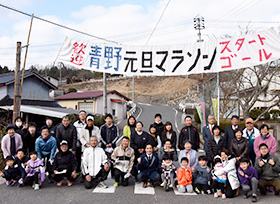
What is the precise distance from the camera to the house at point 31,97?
→ 40.3 feet

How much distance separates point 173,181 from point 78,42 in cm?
468

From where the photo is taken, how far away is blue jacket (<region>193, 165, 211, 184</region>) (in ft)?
16.6

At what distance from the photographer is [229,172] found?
493 cm

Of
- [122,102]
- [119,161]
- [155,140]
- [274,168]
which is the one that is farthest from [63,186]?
[122,102]

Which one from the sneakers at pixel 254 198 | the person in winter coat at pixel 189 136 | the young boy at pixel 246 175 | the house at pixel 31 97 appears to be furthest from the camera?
the house at pixel 31 97

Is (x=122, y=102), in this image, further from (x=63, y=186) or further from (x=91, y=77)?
(x=91, y=77)

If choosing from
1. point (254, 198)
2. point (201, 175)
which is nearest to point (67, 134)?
point (201, 175)

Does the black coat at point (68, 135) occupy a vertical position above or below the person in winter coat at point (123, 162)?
above

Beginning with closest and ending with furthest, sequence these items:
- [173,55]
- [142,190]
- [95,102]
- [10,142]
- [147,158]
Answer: [142,190], [147,158], [10,142], [173,55], [95,102]

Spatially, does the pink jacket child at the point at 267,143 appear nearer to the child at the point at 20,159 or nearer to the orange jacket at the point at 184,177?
the orange jacket at the point at 184,177

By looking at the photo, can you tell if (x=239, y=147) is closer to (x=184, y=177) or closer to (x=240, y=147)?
(x=240, y=147)

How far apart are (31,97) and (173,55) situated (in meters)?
14.0

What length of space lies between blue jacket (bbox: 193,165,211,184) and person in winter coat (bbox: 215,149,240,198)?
0.22 m

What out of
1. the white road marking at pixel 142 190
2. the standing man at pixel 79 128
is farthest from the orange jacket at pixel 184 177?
the standing man at pixel 79 128
